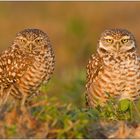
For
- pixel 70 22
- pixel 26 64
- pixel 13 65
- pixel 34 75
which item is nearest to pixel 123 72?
pixel 34 75

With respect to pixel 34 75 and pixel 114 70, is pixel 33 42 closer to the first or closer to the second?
pixel 34 75

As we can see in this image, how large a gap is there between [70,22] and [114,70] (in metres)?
9.11

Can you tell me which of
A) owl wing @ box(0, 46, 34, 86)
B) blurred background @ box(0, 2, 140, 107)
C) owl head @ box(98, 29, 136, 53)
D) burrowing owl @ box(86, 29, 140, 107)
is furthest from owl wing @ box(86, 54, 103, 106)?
blurred background @ box(0, 2, 140, 107)

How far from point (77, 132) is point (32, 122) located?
0.36m

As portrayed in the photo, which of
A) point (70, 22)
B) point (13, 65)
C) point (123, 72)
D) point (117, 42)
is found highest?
point (70, 22)

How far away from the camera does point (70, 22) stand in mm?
18203

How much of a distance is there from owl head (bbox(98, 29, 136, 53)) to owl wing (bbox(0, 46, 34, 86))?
824 millimetres

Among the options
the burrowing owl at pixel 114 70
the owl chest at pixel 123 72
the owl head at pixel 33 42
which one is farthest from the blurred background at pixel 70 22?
the owl chest at pixel 123 72

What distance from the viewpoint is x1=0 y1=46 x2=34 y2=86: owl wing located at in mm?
9438

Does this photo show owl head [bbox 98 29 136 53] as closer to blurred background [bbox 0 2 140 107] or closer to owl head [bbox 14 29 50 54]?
owl head [bbox 14 29 50 54]

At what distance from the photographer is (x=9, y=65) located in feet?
31.2

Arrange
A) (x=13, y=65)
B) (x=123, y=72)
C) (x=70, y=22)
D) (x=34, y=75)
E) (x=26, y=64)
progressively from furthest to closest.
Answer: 1. (x=70, y=22)
2. (x=13, y=65)
3. (x=26, y=64)
4. (x=34, y=75)
5. (x=123, y=72)

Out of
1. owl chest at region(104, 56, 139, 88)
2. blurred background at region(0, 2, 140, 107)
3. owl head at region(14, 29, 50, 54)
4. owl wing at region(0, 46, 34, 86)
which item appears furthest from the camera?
blurred background at region(0, 2, 140, 107)

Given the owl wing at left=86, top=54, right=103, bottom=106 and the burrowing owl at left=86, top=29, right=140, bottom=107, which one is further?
the owl wing at left=86, top=54, right=103, bottom=106
